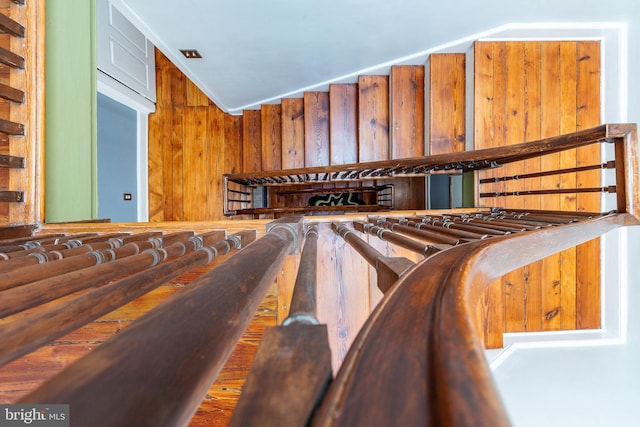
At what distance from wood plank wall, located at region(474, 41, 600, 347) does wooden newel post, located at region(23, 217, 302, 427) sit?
2476mm

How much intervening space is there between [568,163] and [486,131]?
650 mm

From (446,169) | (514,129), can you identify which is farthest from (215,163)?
(514,129)

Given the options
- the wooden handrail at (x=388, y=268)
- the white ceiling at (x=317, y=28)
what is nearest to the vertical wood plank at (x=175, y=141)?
the white ceiling at (x=317, y=28)

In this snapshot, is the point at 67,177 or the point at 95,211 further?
the point at 95,211

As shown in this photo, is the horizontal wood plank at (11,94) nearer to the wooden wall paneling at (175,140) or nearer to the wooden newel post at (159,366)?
the wooden newel post at (159,366)

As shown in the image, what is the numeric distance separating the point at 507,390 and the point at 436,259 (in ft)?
8.22

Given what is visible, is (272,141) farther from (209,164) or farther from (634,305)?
(634,305)

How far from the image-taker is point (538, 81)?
240cm

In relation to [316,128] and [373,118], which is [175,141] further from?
[373,118]

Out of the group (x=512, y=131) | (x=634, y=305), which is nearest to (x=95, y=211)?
(x=512, y=131)

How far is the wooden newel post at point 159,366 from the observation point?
19 centimetres

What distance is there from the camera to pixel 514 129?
7.86 ft

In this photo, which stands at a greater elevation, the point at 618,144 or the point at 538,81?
the point at 538,81

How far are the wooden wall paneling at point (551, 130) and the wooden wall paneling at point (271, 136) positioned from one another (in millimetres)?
2406
